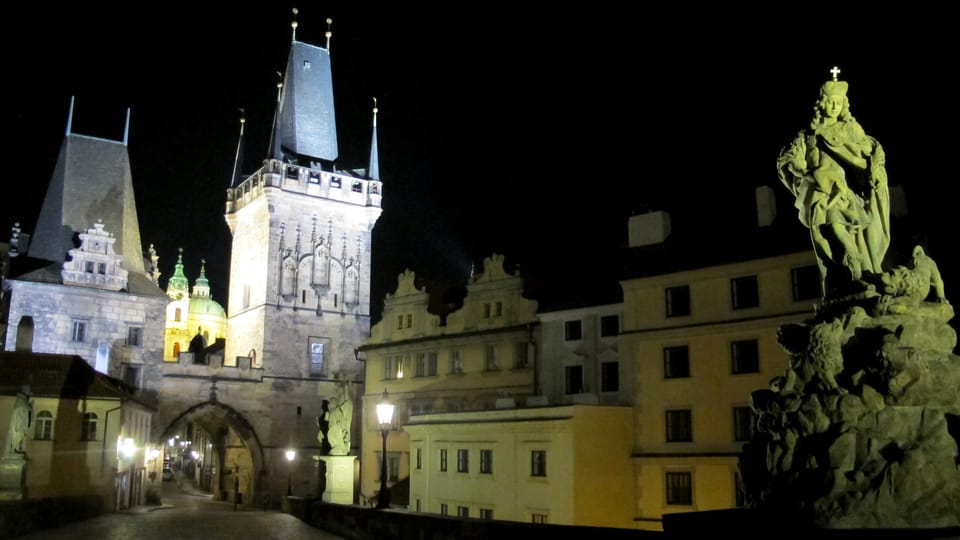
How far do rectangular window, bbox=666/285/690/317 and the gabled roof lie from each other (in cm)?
2347

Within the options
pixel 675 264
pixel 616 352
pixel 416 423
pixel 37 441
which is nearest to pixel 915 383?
pixel 675 264

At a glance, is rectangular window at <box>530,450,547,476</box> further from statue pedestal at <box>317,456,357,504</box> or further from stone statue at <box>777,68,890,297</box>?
stone statue at <box>777,68,890,297</box>

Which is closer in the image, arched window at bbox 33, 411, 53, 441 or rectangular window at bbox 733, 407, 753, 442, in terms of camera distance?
rectangular window at bbox 733, 407, 753, 442

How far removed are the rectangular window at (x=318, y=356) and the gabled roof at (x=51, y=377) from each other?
1749 centimetres

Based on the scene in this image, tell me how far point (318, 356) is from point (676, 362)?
31584 mm

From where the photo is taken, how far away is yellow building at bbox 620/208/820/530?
89.1ft

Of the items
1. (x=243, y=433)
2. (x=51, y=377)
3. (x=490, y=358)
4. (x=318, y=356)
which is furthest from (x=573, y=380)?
(x=243, y=433)

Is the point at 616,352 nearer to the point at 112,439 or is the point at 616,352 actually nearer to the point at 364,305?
the point at 112,439

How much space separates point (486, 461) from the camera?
31703mm

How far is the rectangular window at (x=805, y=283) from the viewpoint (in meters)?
26.4

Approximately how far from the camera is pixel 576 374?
34.5 m

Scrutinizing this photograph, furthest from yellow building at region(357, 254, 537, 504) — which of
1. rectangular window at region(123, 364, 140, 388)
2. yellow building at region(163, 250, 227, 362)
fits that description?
yellow building at region(163, 250, 227, 362)

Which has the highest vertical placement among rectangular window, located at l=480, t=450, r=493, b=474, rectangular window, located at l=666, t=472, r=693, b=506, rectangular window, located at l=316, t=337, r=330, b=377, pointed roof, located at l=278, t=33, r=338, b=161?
pointed roof, located at l=278, t=33, r=338, b=161

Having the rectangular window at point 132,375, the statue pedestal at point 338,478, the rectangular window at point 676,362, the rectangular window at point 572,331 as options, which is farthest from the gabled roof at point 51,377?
the rectangular window at point 676,362
